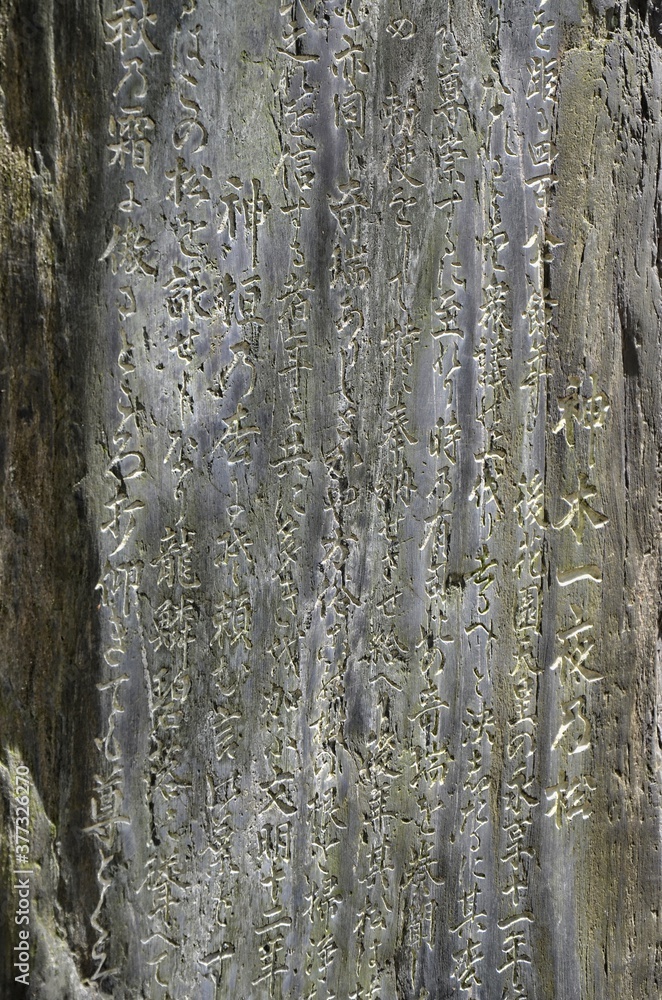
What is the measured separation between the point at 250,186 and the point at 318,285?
0.97 feet

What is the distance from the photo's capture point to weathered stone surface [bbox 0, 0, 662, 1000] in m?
1.72

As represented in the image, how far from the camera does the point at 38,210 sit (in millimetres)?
1696

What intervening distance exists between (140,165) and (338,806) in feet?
5.69

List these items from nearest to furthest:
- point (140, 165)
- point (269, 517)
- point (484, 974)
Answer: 1. point (140, 165)
2. point (269, 517)
3. point (484, 974)

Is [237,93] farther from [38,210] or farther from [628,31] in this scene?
[628,31]

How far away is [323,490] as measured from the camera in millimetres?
1822

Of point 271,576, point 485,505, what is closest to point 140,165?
point 271,576

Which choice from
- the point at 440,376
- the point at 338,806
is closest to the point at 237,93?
the point at 440,376

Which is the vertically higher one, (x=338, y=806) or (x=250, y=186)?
(x=250, y=186)

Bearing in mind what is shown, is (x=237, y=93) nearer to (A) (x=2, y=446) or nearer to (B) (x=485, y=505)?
(A) (x=2, y=446)

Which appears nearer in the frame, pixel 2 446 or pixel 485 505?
pixel 2 446

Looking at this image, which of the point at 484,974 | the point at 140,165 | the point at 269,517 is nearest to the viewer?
the point at 140,165

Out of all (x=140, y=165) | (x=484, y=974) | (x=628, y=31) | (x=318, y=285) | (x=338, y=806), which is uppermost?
(x=628, y=31)

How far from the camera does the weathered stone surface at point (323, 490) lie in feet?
5.63
